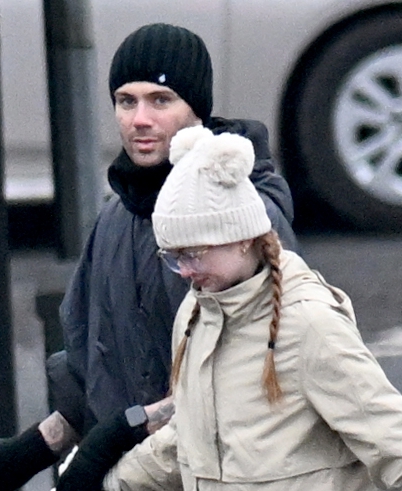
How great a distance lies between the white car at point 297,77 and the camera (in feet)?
22.8

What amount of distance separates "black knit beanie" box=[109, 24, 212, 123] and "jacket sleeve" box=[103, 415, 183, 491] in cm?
67

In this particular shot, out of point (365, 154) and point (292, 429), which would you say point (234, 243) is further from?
point (365, 154)

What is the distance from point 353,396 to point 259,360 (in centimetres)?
18

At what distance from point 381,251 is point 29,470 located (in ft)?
14.9

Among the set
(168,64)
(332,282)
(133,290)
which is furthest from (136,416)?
(332,282)

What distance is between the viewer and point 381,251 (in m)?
7.40

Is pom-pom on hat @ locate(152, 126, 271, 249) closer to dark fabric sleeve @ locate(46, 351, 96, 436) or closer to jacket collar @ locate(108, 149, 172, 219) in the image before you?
jacket collar @ locate(108, 149, 172, 219)

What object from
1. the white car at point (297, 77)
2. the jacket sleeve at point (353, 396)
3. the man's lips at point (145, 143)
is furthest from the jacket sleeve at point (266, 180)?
the white car at point (297, 77)

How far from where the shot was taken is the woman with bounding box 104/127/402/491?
2.32m

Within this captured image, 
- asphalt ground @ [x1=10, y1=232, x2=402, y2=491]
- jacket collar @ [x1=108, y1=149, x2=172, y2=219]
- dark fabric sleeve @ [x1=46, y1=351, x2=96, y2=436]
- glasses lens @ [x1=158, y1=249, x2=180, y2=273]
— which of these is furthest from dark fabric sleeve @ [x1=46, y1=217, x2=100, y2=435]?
asphalt ground @ [x1=10, y1=232, x2=402, y2=491]

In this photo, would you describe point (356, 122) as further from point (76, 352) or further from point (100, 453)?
point (100, 453)

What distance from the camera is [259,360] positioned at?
2.39m

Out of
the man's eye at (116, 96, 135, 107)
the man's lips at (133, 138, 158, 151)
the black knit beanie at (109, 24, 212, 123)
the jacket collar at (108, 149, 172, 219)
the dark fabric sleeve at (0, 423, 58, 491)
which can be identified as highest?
the black knit beanie at (109, 24, 212, 123)

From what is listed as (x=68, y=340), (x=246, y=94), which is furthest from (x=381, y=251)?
(x=68, y=340)
